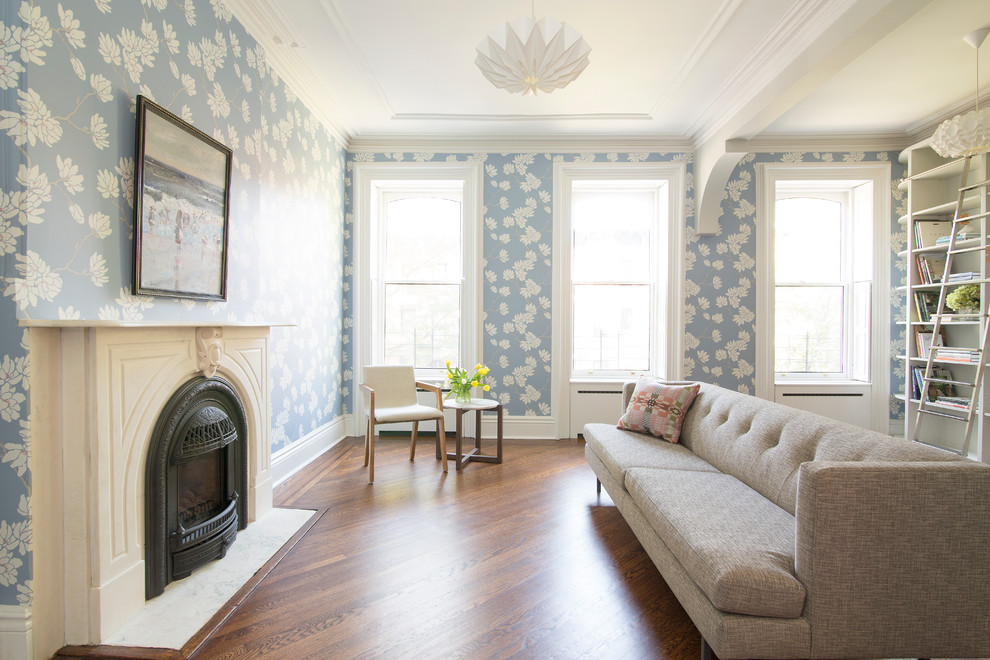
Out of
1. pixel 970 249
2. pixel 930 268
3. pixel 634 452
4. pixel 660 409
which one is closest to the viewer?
pixel 634 452

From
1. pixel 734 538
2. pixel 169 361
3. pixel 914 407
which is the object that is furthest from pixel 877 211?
pixel 169 361

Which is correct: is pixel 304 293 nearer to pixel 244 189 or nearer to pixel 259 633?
pixel 244 189

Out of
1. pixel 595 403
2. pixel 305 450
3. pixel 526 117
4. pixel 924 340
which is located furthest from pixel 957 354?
pixel 305 450

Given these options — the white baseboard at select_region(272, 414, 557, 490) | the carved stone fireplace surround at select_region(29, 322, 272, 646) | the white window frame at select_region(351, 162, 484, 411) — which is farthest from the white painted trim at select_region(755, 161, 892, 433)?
the carved stone fireplace surround at select_region(29, 322, 272, 646)

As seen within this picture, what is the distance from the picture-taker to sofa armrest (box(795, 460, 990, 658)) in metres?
1.42

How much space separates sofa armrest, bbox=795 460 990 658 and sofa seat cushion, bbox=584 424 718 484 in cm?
104

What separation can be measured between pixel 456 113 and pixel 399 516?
3.26 m

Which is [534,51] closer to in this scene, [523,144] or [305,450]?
[523,144]

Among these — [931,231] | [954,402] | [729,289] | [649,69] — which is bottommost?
[954,402]

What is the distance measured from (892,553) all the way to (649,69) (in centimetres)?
328

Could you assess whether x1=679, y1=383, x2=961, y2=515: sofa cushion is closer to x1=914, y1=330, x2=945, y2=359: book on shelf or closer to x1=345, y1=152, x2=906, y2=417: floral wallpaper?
x1=345, y1=152, x2=906, y2=417: floral wallpaper

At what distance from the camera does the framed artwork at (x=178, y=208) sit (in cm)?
200

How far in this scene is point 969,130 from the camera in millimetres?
3008

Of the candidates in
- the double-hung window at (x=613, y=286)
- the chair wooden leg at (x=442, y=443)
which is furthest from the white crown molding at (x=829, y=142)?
the chair wooden leg at (x=442, y=443)
